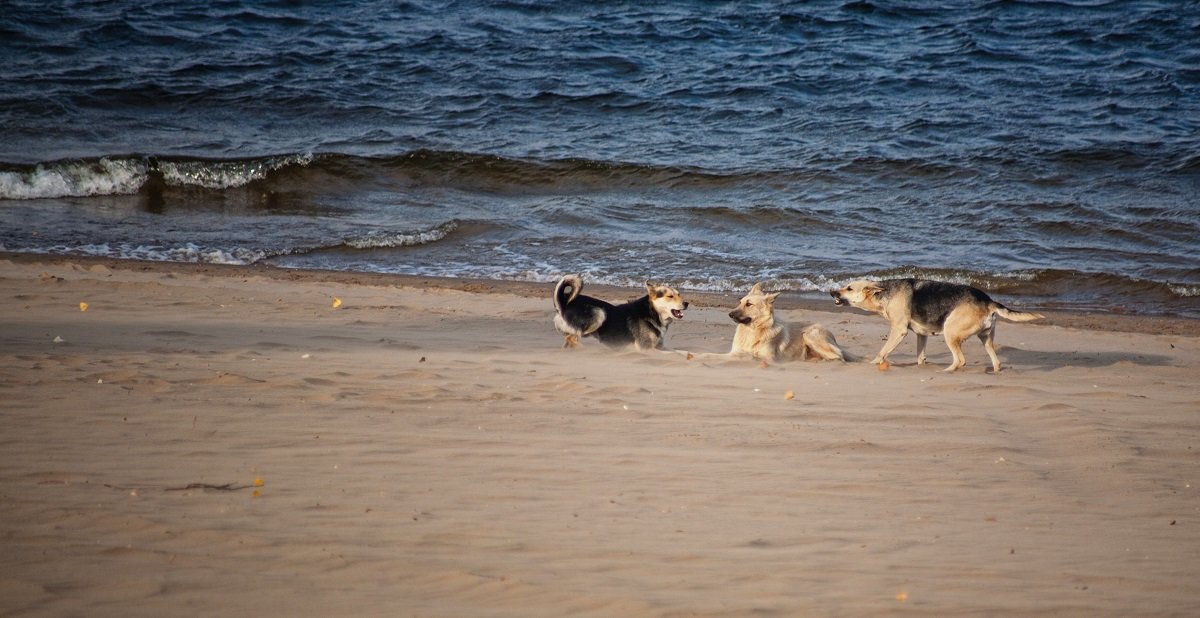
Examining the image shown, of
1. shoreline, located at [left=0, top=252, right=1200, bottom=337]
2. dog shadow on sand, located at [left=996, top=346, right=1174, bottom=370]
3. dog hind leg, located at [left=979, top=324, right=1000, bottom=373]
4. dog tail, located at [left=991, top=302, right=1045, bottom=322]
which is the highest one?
dog tail, located at [left=991, top=302, right=1045, bottom=322]

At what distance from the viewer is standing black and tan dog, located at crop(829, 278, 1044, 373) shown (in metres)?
9.32

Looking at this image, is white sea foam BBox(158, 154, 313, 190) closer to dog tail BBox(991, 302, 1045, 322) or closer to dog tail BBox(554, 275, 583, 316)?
dog tail BBox(554, 275, 583, 316)

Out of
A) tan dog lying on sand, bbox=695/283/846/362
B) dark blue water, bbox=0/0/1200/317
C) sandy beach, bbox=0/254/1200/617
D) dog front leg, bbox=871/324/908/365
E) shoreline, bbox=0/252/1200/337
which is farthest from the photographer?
dark blue water, bbox=0/0/1200/317

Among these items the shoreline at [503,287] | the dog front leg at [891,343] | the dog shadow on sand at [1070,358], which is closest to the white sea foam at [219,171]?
the shoreline at [503,287]

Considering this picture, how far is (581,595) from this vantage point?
13.1 feet

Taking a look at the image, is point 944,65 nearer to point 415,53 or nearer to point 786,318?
point 415,53

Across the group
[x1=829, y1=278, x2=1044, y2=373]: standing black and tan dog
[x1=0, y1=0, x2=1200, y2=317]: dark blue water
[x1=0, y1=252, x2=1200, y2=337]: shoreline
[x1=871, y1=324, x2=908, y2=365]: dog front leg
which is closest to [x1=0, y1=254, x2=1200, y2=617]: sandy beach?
[x1=871, y1=324, x2=908, y2=365]: dog front leg

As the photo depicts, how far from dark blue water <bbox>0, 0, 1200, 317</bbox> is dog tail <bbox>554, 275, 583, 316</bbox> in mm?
4027

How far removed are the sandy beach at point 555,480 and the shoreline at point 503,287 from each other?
2.79 metres

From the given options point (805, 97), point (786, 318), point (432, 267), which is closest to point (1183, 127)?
point (805, 97)

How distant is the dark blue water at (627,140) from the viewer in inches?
594

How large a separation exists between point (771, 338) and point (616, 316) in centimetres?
146

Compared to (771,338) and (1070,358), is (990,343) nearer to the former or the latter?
(1070,358)

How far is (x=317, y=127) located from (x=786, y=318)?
45.5 feet
